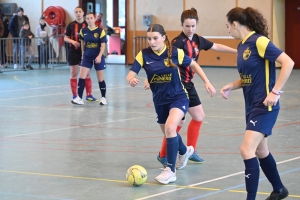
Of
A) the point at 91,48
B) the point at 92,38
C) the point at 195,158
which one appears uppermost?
the point at 92,38

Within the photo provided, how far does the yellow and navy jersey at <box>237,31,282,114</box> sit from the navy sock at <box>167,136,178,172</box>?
1.25 meters

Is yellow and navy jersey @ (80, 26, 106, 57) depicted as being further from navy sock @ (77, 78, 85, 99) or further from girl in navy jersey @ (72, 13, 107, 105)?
navy sock @ (77, 78, 85, 99)

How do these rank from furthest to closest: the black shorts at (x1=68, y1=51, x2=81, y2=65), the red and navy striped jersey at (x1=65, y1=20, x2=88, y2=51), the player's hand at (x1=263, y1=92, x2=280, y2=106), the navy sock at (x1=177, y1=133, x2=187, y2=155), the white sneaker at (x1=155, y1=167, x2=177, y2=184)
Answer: the red and navy striped jersey at (x1=65, y1=20, x2=88, y2=51)
the black shorts at (x1=68, y1=51, x2=81, y2=65)
the navy sock at (x1=177, y1=133, x2=187, y2=155)
the white sneaker at (x1=155, y1=167, x2=177, y2=184)
the player's hand at (x1=263, y1=92, x2=280, y2=106)

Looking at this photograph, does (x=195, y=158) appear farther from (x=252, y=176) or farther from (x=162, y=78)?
(x=252, y=176)

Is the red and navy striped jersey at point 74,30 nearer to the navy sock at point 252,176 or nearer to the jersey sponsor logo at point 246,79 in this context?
the jersey sponsor logo at point 246,79

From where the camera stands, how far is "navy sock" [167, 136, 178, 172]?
6.24 m

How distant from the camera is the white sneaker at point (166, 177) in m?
6.11

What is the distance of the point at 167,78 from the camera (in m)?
6.40

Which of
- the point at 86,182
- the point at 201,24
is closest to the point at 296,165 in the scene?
the point at 86,182

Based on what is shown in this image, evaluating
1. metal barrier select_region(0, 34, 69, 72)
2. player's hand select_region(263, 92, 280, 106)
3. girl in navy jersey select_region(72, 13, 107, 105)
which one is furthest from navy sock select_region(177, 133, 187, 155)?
metal barrier select_region(0, 34, 69, 72)

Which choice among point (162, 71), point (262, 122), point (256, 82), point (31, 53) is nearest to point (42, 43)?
point (31, 53)

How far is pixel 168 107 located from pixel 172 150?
0.50 meters

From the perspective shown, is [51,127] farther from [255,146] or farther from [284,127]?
[255,146]

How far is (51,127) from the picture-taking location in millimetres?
9828
